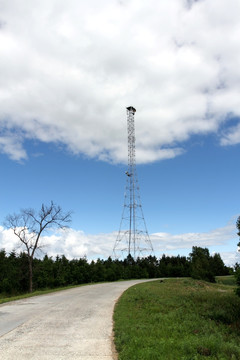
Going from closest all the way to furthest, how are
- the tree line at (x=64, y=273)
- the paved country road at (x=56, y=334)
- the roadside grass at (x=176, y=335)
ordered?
the roadside grass at (x=176, y=335) → the paved country road at (x=56, y=334) → the tree line at (x=64, y=273)

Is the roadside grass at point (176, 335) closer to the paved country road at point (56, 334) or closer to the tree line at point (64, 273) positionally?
the paved country road at point (56, 334)

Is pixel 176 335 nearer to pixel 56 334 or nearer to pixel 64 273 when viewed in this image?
pixel 56 334

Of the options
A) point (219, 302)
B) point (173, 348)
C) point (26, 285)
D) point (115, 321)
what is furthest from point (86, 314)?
point (26, 285)

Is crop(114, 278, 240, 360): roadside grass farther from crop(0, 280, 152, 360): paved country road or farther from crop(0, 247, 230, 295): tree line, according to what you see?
crop(0, 247, 230, 295): tree line

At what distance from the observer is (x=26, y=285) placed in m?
46.6

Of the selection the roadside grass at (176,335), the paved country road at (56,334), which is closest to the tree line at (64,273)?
the paved country road at (56,334)

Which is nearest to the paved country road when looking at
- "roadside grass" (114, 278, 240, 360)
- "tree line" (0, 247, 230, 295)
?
"roadside grass" (114, 278, 240, 360)

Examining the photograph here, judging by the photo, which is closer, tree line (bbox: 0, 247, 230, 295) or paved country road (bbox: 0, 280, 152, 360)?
paved country road (bbox: 0, 280, 152, 360)

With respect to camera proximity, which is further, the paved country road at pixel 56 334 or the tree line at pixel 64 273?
the tree line at pixel 64 273

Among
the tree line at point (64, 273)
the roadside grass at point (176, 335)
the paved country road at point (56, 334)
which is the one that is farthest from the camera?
the tree line at point (64, 273)

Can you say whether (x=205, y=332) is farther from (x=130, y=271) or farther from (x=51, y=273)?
(x=130, y=271)

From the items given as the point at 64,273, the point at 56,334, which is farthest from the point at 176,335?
the point at 64,273

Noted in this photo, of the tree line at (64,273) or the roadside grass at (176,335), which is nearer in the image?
the roadside grass at (176,335)

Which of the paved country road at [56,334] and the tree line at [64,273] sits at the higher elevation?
the tree line at [64,273]
